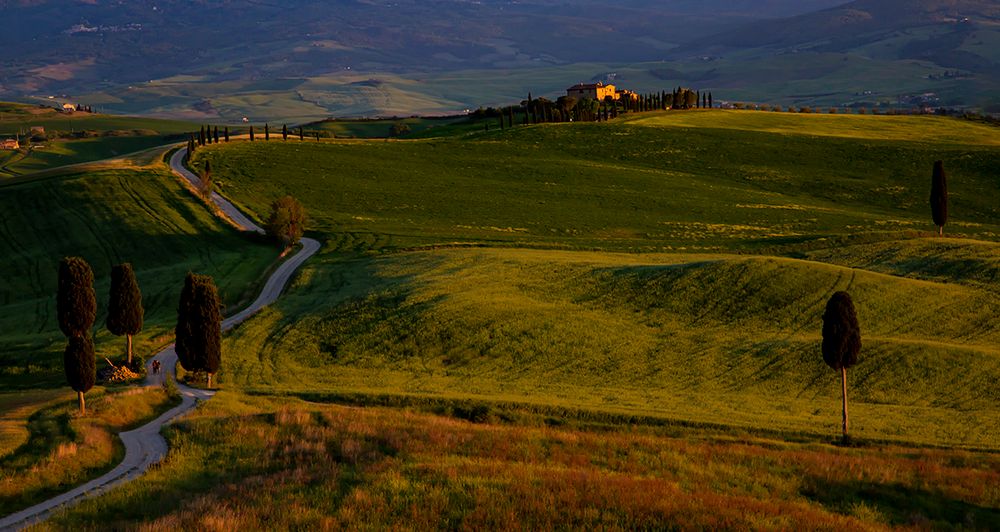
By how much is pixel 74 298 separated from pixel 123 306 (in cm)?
509

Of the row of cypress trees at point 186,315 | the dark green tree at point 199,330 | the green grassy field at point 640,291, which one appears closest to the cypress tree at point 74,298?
the row of cypress trees at point 186,315

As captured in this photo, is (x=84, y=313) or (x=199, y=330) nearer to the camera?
(x=199, y=330)

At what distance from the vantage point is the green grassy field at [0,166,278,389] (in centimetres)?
6347

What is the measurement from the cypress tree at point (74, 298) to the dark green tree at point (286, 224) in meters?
45.1

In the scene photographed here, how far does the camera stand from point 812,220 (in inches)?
4461

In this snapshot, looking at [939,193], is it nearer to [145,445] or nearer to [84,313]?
[84,313]

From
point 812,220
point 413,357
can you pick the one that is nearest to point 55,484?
point 413,357

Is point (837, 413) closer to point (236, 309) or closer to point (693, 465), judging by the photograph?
point (693, 465)

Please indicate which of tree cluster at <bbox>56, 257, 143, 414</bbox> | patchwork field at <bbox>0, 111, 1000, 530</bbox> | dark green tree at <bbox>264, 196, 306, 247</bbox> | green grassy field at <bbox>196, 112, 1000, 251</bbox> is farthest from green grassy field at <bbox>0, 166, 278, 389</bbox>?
green grassy field at <bbox>196, 112, 1000, 251</bbox>

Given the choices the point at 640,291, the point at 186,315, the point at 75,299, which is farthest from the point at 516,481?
the point at 640,291

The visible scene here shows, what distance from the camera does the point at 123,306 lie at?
57.2m

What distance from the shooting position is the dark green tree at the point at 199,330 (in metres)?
51.2

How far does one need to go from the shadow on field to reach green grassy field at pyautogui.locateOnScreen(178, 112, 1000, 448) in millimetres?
10800

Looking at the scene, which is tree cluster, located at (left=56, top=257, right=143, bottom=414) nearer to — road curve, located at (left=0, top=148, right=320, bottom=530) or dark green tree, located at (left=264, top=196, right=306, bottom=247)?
road curve, located at (left=0, top=148, right=320, bottom=530)
